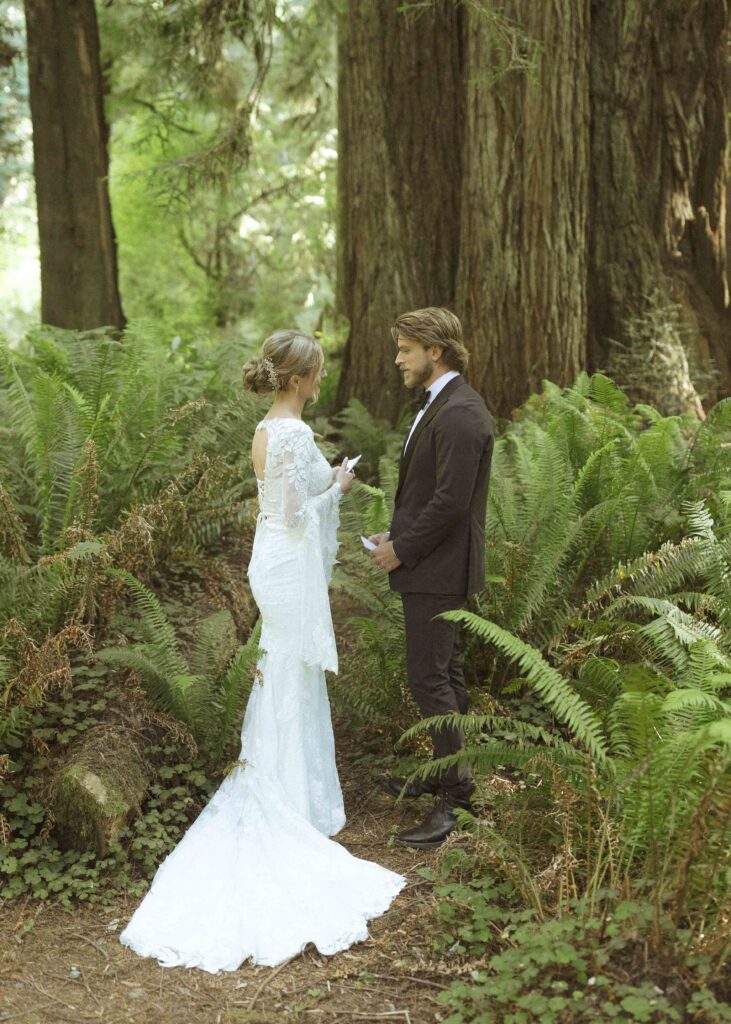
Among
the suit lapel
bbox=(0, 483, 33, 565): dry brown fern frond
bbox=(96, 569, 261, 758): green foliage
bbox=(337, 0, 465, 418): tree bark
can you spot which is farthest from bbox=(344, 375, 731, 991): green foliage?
bbox=(337, 0, 465, 418): tree bark

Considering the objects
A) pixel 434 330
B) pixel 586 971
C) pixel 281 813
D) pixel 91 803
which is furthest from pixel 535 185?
pixel 586 971

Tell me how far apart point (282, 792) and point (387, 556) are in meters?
1.17

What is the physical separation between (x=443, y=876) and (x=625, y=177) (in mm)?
6465

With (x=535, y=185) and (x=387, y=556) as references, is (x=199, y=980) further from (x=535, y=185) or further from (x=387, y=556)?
(x=535, y=185)

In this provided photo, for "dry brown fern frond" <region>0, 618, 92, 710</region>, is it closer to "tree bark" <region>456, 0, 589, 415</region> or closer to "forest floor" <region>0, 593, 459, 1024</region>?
"forest floor" <region>0, 593, 459, 1024</region>

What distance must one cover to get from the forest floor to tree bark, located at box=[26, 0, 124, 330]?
6.44 metres

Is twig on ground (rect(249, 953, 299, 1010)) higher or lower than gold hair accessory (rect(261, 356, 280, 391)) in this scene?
lower

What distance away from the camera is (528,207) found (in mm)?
7699

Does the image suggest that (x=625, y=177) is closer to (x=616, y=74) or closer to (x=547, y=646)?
Result: (x=616, y=74)

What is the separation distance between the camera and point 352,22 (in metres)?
8.77

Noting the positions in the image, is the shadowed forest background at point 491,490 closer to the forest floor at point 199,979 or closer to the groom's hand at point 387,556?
the forest floor at point 199,979

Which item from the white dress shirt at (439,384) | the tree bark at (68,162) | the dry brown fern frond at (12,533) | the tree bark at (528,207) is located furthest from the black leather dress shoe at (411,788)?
the tree bark at (68,162)

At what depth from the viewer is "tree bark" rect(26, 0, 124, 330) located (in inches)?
363

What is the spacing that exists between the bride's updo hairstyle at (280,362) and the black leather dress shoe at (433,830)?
6.62 feet
